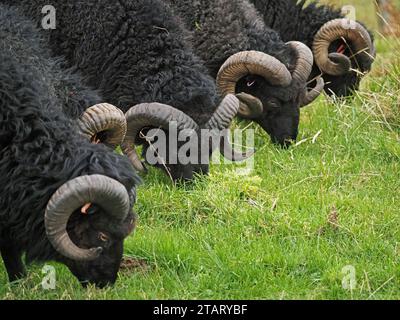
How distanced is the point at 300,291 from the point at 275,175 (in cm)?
273

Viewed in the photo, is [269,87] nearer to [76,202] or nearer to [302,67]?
[302,67]

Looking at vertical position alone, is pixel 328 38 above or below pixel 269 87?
above

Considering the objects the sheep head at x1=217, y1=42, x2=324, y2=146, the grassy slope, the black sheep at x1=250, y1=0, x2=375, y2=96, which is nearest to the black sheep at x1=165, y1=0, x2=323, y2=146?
the sheep head at x1=217, y1=42, x2=324, y2=146

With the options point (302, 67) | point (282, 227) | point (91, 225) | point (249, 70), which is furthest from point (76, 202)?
point (302, 67)

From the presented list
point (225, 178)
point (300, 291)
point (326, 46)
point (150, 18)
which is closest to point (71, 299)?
point (300, 291)

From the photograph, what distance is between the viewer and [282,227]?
8.82 metres

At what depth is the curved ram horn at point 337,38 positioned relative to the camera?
12781 millimetres

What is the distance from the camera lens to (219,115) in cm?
986

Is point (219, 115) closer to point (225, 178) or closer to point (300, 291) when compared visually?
point (225, 178)

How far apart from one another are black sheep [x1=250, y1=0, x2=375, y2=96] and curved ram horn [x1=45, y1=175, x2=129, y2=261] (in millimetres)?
6197

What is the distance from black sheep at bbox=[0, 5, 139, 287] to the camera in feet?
23.5

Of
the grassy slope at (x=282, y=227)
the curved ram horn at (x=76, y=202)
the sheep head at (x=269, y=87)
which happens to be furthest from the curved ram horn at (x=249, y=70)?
the curved ram horn at (x=76, y=202)

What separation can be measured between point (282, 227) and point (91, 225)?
212 centimetres

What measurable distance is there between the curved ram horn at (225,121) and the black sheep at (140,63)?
0.01 m
